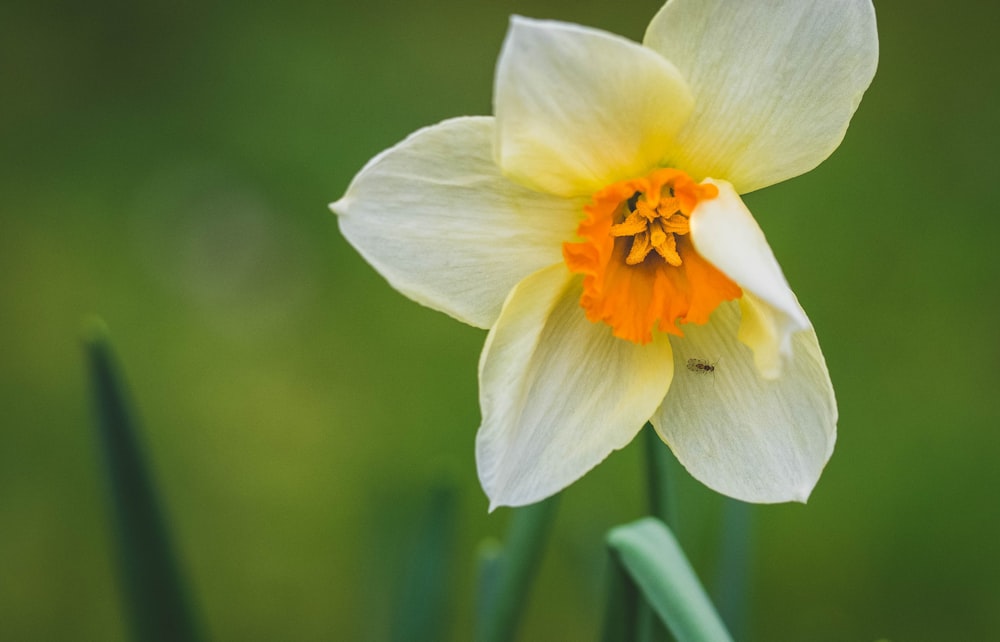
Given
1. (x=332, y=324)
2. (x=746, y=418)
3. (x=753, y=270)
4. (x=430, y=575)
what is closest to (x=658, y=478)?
(x=746, y=418)

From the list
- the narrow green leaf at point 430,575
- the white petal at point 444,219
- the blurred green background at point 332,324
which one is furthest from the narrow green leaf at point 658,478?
the blurred green background at point 332,324

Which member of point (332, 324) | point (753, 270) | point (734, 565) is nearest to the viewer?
point (753, 270)

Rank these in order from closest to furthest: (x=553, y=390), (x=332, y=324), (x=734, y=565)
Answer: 1. (x=553, y=390)
2. (x=734, y=565)
3. (x=332, y=324)

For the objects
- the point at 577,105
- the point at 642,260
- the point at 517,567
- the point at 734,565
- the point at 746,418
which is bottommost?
the point at 734,565

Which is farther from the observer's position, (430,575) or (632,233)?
(430,575)

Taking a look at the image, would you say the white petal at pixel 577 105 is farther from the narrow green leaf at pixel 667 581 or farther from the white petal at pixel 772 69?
the narrow green leaf at pixel 667 581

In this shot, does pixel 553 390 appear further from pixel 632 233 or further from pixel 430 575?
pixel 430 575

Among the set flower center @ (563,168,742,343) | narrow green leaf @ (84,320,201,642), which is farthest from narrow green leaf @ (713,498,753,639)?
narrow green leaf @ (84,320,201,642)

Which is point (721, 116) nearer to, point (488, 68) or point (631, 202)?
point (631, 202)
